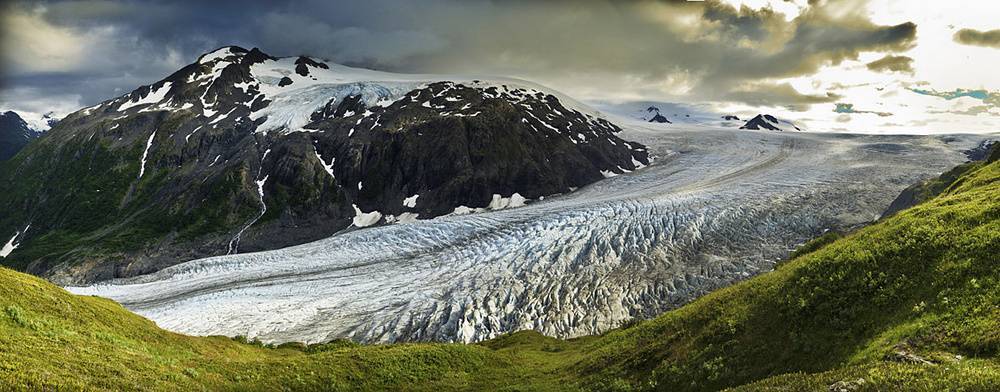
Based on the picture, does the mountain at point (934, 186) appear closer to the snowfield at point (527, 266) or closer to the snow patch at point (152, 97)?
the snowfield at point (527, 266)

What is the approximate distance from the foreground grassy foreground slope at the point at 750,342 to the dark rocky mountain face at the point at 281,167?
85611 millimetres

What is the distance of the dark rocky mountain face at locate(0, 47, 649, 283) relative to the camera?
10788 cm

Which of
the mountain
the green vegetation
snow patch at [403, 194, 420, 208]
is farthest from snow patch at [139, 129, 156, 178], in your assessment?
the mountain

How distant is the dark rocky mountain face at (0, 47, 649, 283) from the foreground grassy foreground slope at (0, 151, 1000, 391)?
281 ft

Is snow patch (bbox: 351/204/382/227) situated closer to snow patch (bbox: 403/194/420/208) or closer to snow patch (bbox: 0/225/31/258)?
snow patch (bbox: 403/194/420/208)

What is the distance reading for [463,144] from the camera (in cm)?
12194

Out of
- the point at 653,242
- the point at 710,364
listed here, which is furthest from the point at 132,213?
the point at 710,364

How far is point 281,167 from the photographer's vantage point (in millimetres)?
123562

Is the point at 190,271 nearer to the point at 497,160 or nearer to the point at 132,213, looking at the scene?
the point at 497,160

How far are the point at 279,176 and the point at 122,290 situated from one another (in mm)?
60485

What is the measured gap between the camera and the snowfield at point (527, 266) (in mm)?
47094

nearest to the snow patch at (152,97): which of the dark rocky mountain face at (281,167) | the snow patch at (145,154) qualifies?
the dark rocky mountain face at (281,167)

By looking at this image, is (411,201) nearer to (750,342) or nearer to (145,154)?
(145,154)

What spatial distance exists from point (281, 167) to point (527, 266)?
91.5m
